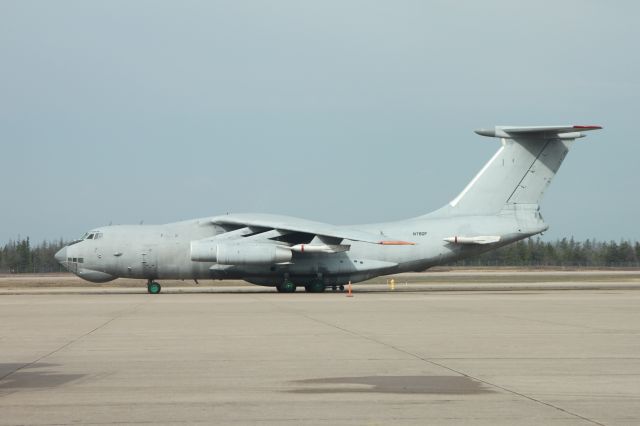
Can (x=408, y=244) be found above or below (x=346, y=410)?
above

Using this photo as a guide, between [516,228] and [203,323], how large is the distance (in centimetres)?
1976

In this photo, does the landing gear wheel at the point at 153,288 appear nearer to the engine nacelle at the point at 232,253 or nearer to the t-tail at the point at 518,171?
the engine nacelle at the point at 232,253

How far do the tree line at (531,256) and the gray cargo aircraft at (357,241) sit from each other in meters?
68.4

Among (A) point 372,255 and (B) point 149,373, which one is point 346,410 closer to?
(B) point 149,373

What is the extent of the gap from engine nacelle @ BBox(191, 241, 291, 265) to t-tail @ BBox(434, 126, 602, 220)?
8.99 meters

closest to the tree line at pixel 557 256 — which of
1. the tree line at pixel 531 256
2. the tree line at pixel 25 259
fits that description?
the tree line at pixel 531 256

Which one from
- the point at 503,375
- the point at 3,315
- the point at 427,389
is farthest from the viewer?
the point at 3,315

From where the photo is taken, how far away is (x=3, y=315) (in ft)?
74.9

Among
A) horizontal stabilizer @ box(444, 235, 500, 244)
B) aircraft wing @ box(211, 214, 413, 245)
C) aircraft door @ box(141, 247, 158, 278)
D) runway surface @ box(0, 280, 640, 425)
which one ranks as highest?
aircraft wing @ box(211, 214, 413, 245)

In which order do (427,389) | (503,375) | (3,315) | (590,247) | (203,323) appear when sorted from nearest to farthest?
(427,389) → (503,375) → (203,323) → (3,315) → (590,247)

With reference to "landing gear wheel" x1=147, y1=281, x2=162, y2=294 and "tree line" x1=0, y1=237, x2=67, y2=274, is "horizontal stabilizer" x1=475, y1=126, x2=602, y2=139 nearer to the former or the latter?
"landing gear wheel" x1=147, y1=281, x2=162, y2=294

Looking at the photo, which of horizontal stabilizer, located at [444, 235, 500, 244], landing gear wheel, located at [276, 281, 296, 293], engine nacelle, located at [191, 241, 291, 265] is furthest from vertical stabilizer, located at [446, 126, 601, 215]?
engine nacelle, located at [191, 241, 291, 265]

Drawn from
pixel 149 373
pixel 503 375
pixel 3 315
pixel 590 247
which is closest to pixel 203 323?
pixel 3 315

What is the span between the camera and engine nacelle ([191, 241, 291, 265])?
1382 inches
